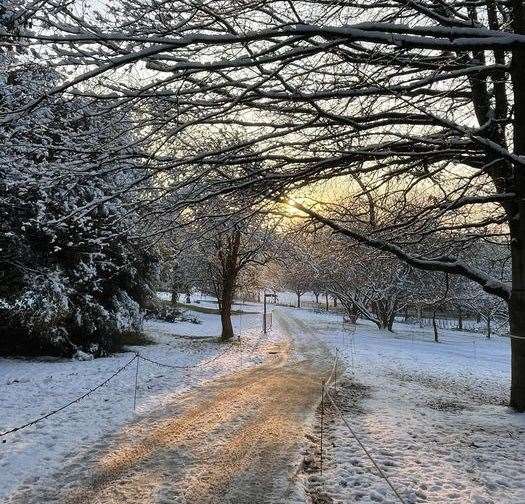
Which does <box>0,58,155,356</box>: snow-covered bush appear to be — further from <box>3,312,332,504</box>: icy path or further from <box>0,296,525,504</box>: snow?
<box>3,312,332,504</box>: icy path

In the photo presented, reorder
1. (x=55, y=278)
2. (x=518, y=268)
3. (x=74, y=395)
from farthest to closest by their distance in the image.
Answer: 1. (x=55, y=278)
2. (x=74, y=395)
3. (x=518, y=268)

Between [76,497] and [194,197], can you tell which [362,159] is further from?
[76,497]

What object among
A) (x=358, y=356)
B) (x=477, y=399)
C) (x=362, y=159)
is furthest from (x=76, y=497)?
(x=358, y=356)

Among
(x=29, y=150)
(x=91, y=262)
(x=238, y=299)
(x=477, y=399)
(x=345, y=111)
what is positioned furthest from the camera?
(x=238, y=299)

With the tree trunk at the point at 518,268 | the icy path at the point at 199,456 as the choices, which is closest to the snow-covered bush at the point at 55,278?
the icy path at the point at 199,456

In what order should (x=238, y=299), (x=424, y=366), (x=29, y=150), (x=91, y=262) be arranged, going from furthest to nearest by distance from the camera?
(x=238, y=299) < (x=424, y=366) < (x=91, y=262) < (x=29, y=150)

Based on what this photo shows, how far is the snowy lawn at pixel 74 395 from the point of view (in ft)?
22.7

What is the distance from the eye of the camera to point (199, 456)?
6977 mm

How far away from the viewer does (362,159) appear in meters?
7.73

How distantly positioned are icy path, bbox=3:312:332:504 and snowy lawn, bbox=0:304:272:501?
426mm

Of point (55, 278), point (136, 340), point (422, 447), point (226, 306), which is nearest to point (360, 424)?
point (422, 447)

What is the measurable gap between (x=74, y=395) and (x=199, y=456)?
16.8ft

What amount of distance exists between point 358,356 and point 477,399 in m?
8.87

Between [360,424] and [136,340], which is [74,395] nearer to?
[360,424]
